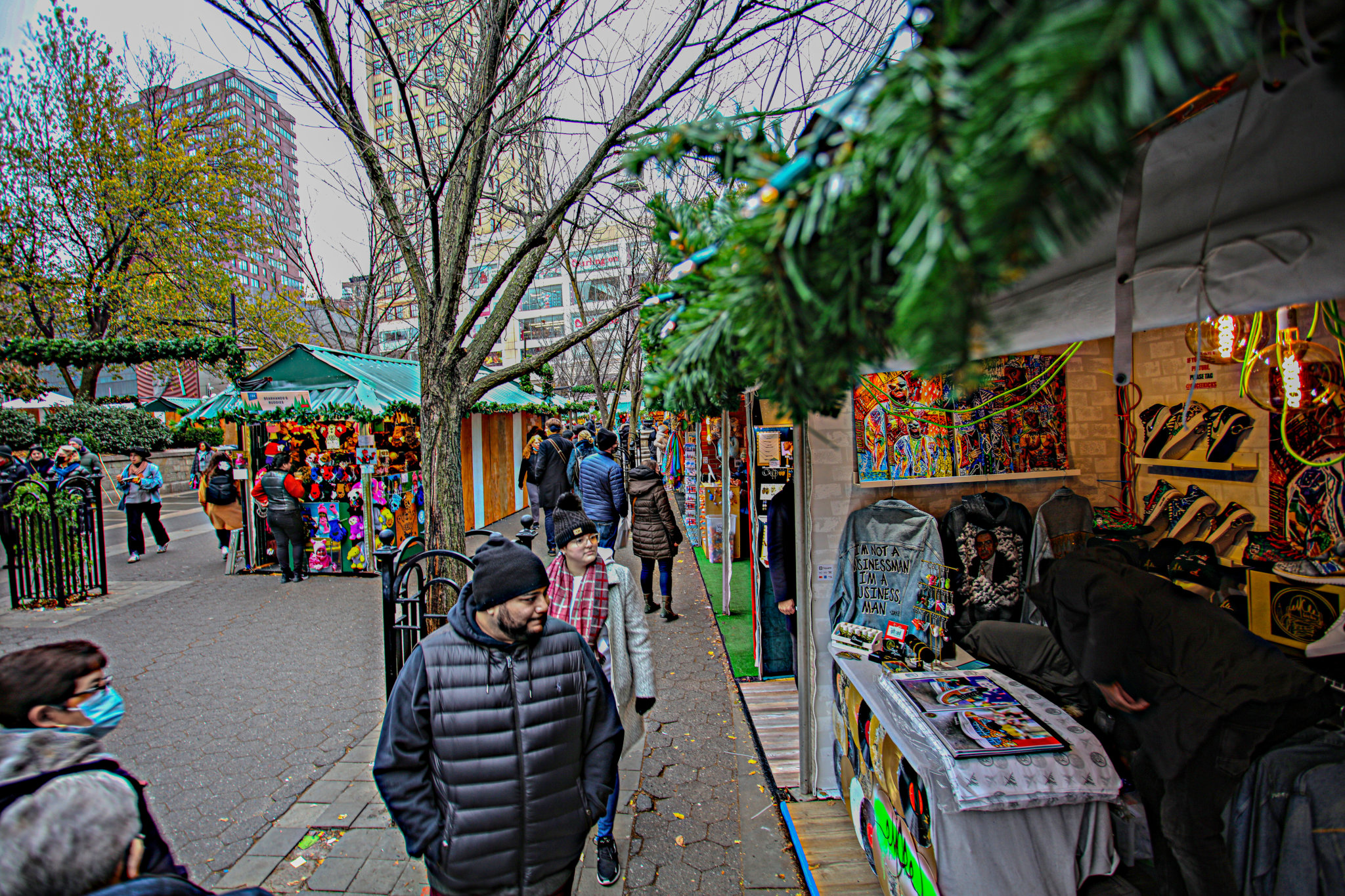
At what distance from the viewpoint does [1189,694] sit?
7.16 feet

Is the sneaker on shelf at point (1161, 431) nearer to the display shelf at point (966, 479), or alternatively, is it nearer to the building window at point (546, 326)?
the display shelf at point (966, 479)

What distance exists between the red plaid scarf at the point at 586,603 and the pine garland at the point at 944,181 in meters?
2.30

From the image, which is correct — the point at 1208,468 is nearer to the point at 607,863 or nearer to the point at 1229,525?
the point at 1229,525

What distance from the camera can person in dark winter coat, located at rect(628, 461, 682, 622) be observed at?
653 cm

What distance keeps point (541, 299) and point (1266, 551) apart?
1944 inches

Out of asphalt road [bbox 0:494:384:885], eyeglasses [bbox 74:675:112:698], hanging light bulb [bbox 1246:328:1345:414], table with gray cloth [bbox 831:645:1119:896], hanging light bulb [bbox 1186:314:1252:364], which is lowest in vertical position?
asphalt road [bbox 0:494:384:885]

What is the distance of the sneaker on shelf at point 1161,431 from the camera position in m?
3.65

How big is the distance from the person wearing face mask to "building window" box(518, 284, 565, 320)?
4560 centimetres

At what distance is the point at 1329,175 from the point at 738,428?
5.95 m

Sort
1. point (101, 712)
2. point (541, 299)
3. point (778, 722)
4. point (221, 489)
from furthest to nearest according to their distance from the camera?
point (541, 299)
point (221, 489)
point (778, 722)
point (101, 712)

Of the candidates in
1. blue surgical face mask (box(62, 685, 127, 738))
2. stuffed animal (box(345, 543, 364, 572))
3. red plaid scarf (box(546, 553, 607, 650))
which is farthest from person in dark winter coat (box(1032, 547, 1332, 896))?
stuffed animal (box(345, 543, 364, 572))

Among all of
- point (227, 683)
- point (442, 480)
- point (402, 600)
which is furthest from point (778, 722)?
point (227, 683)

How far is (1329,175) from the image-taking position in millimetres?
1194

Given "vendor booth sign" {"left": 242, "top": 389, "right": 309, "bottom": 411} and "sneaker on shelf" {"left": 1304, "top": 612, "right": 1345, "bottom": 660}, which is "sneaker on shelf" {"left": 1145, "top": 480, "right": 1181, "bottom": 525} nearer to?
"sneaker on shelf" {"left": 1304, "top": 612, "right": 1345, "bottom": 660}
